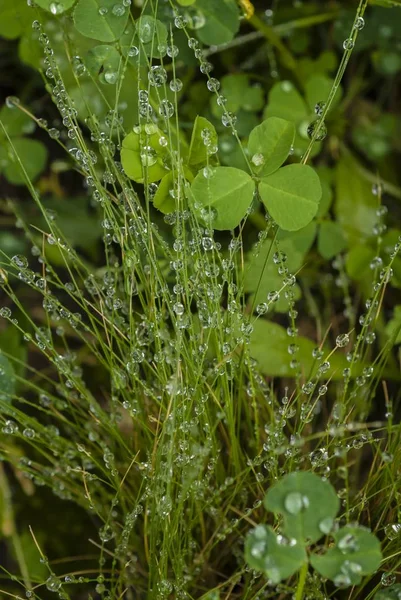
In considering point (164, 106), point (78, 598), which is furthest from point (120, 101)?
point (78, 598)

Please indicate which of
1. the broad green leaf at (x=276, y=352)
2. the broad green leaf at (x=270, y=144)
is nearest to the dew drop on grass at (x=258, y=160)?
the broad green leaf at (x=270, y=144)

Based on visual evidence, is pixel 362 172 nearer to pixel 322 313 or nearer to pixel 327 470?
pixel 322 313

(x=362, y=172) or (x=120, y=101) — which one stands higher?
(x=120, y=101)

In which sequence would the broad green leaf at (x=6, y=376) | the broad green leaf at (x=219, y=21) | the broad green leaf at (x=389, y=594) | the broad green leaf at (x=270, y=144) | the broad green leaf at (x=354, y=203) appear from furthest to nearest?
the broad green leaf at (x=354, y=203), the broad green leaf at (x=219, y=21), the broad green leaf at (x=6, y=376), the broad green leaf at (x=270, y=144), the broad green leaf at (x=389, y=594)

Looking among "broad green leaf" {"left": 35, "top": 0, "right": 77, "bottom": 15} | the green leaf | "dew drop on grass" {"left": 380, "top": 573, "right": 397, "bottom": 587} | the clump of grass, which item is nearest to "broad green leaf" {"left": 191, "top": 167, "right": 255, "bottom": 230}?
the clump of grass

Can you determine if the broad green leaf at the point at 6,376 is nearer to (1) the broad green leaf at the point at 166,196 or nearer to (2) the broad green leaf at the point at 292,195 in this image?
(1) the broad green leaf at the point at 166,196
